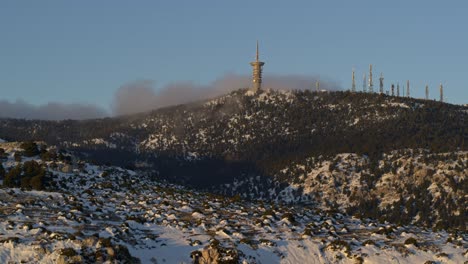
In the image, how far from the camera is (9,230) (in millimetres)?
42188

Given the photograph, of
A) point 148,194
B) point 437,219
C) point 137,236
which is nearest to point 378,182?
point 437,219

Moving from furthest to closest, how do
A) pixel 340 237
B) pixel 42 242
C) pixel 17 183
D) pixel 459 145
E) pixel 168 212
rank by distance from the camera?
pixel 459 145 → pixel 17 183 → pixel 168 212 → pixel 340 237 → pixel 42 242

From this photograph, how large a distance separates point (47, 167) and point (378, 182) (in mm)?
82876

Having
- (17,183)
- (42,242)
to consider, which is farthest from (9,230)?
(17,183)

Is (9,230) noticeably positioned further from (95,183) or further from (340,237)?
(95,183)

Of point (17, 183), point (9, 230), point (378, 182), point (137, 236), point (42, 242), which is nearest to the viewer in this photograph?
point (42, 242)

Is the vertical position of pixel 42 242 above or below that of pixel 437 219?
above

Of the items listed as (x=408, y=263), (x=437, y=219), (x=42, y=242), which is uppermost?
(x=42, y=242)

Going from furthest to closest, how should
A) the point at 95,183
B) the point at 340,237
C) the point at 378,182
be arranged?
the point at 378,182, the point at 95,183, the point at 340,237

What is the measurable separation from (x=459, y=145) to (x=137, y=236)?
124 meters

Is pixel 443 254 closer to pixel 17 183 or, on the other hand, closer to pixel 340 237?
pixel 340 237

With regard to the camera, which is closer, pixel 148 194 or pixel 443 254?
pixel 443 254

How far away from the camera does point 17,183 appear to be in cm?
7288

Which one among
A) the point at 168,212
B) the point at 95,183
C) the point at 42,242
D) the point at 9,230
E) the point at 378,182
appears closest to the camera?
the point at 42,242
